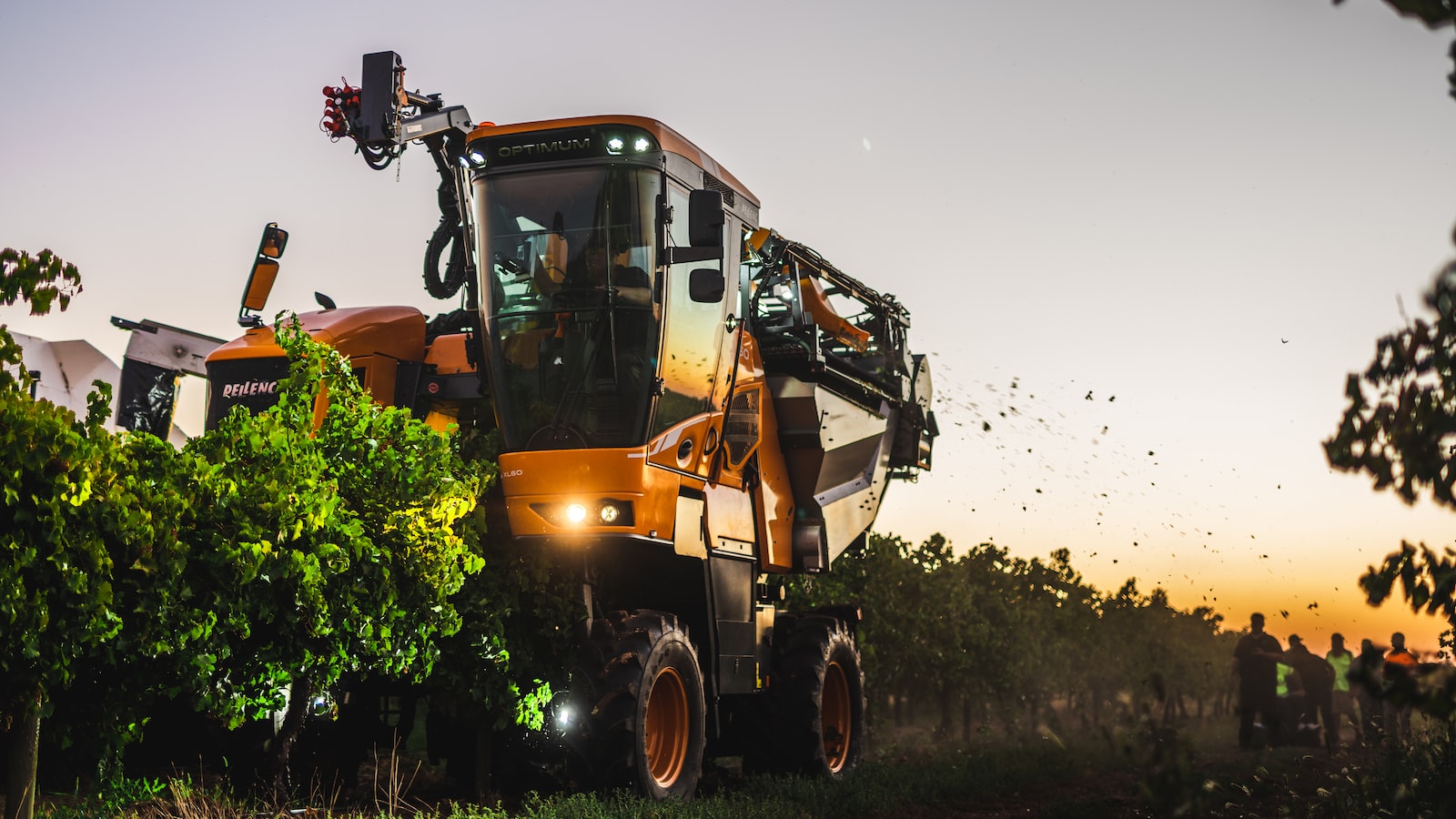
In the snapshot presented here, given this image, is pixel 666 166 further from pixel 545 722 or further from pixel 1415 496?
pixel 1415 496

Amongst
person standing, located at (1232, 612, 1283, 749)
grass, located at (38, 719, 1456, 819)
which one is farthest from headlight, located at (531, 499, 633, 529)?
person standing, located at (1232, 612, 1283, 749)

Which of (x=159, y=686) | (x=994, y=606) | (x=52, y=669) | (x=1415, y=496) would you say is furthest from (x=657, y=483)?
(x=994, y=606)

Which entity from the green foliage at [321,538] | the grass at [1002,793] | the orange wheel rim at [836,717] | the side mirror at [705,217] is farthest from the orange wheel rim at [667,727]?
the orange wheel rim at [836,717]

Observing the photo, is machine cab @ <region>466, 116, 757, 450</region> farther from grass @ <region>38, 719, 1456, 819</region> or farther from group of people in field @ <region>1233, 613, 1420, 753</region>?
group of people in field @ <region>1233, 613, 1420, 753</region>

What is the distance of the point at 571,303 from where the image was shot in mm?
8953

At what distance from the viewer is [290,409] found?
733 cm

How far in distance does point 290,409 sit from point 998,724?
30248mm

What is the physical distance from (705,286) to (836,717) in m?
5.13

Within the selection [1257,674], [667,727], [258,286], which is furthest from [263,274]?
[1257,674]

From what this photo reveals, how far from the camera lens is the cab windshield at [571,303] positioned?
8867 mm

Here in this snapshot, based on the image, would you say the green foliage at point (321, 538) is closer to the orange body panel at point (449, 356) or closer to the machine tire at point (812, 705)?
the orange body panel at point (449, 356)

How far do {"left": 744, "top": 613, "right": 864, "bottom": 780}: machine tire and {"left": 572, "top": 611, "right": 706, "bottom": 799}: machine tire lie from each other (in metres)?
1.81

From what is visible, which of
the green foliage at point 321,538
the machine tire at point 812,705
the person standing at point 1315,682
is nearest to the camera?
the green foliage at point 321,538

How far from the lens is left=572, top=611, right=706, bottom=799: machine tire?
330 inches
